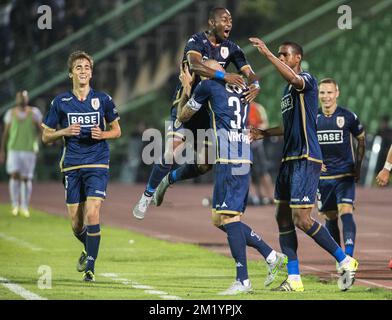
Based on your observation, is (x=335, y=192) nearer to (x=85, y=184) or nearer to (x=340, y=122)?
(x=340, y=122)

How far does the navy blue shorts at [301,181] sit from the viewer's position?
12.5 meters

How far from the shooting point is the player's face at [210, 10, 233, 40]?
1321 cm

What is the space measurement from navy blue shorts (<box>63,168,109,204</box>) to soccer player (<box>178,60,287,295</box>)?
183 cm

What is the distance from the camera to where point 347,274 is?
1252cm

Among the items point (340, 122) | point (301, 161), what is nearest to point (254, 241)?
point (301, 161)

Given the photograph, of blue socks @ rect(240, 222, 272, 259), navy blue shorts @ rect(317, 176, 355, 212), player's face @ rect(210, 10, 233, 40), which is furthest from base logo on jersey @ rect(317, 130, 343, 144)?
blue socks @ rect(240, 222, 272, 259)

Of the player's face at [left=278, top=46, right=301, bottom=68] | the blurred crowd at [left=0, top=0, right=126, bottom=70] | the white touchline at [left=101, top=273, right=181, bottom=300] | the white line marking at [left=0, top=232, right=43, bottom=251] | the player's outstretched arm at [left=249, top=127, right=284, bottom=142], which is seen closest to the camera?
the white touchline at [left=101, top=273, right=181, bottom=300]

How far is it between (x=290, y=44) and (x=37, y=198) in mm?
18318

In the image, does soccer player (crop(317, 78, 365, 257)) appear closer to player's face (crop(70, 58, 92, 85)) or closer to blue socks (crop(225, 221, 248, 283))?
blue socks (crop(225, 221, 248, 283))

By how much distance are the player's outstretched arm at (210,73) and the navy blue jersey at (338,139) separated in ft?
7.41

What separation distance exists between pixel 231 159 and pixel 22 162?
1296 cm

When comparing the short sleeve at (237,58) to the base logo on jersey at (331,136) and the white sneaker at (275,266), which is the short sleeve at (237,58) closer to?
the base logo on jersey at (331,136)

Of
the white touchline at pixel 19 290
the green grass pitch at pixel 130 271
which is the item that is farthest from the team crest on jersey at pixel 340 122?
the white touchline at pixel 19 290

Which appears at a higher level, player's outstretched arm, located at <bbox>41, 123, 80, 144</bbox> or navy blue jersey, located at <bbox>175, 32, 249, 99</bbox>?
navy blue jersey, located at <bbox>175, 32, 249, 99</bbox>
